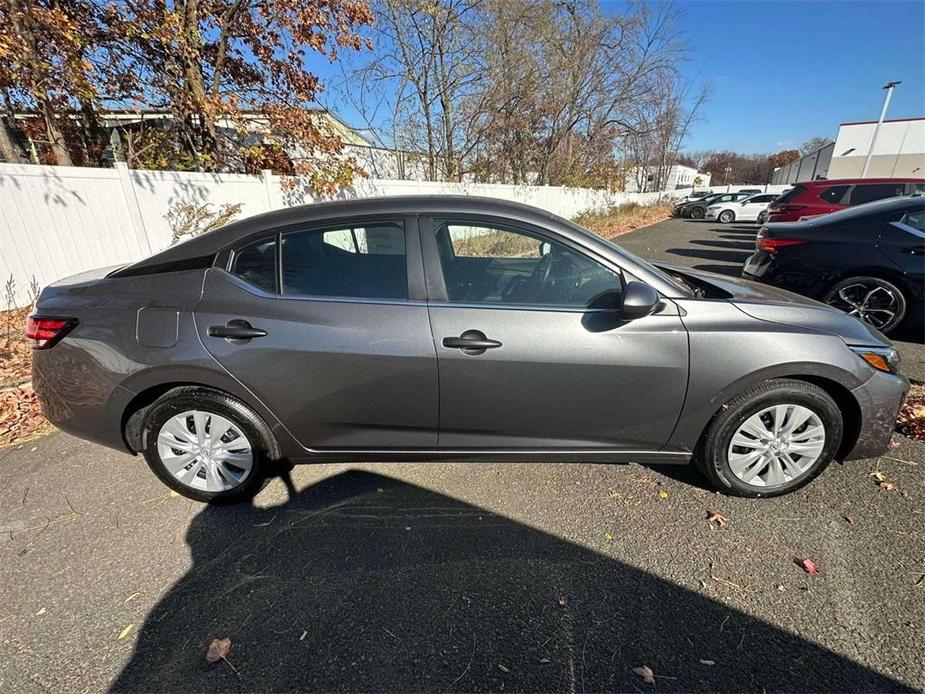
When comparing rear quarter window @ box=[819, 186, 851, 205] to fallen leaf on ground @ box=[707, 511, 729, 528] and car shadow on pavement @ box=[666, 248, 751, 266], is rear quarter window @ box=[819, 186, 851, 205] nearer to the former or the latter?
car shadow on pavement @ box=[666, 248, 751, 266]

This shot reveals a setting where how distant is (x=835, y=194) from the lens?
936 cm

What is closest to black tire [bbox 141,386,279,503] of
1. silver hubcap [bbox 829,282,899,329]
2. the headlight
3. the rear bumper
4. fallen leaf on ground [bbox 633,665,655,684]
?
fallen leaf on ground [bbox 633,665,655,684]

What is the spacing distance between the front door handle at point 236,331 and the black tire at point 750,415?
2.46 meters

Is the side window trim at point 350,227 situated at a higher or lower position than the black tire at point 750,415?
higher

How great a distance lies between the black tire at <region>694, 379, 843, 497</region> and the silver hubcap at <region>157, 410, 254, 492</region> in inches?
101

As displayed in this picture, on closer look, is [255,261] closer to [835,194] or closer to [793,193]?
[835,194]

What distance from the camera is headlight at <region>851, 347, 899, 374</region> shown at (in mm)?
2186

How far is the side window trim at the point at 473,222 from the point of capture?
2.09m

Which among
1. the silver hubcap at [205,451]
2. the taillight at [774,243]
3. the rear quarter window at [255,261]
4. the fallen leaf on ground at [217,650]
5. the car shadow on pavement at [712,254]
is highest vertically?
the rear quarter window at [255,261]

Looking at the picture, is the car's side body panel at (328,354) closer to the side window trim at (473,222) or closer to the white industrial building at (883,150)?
the side window trim at (473,222)

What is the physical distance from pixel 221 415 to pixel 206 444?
213 mm

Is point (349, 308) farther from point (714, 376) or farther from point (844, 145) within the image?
point (844, 145)

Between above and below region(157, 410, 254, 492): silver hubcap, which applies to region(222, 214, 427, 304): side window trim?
above

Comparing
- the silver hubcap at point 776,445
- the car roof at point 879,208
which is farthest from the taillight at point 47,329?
the car roof at point 879,208
